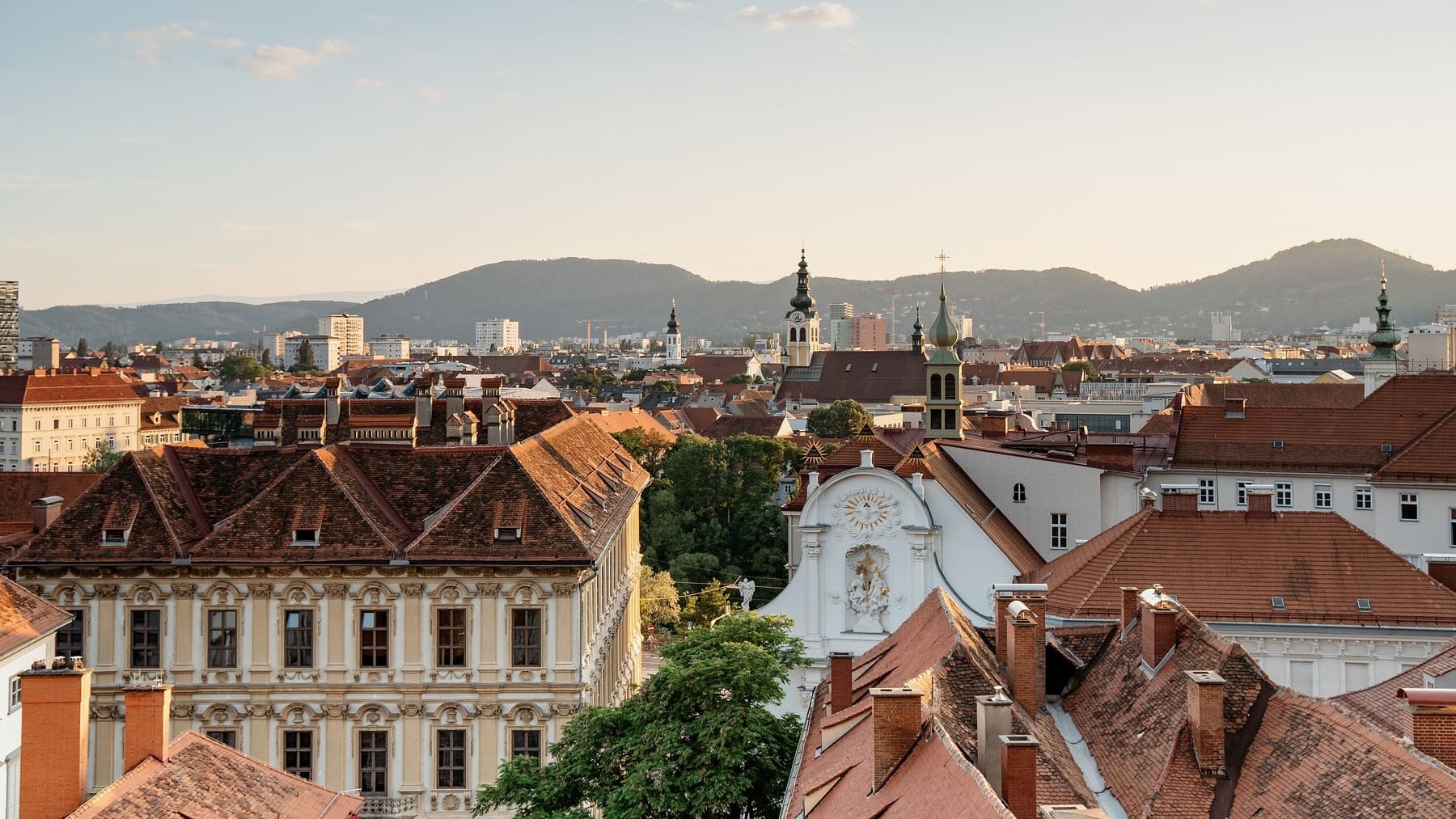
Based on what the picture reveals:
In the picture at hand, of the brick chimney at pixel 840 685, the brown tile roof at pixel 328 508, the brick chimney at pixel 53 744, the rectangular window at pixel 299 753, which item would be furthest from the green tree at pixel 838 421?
the brick chimney at pixel 53 744

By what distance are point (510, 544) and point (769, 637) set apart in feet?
23.6

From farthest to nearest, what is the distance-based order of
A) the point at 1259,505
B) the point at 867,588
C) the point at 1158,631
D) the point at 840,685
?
the point at 867,588
the point at 1259,505
the point at 840,685
the point at 1158,631

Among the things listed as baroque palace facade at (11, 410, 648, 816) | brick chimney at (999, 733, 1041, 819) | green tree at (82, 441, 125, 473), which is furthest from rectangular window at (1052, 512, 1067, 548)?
green tree at (82, 441, 125, 473)

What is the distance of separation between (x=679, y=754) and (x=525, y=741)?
9.58 metres

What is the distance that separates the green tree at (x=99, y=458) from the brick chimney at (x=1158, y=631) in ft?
254

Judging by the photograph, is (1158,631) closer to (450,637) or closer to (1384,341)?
(450,637)

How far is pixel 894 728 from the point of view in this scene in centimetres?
2041

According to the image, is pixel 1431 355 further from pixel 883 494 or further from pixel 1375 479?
pixel 883 494

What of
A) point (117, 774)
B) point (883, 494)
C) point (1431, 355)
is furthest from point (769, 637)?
point (1431, 355)

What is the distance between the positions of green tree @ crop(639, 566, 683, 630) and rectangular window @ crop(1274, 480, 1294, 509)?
25349 millimetres

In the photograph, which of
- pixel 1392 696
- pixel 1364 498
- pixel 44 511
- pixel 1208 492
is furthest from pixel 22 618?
pixel 1364 498

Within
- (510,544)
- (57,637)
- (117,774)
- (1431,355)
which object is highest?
(1431,355)

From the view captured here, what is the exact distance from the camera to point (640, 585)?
211 feet

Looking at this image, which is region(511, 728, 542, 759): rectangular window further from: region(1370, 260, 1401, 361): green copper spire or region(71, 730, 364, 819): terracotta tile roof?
region(1370, 260, 1401, 361): green copper spire
